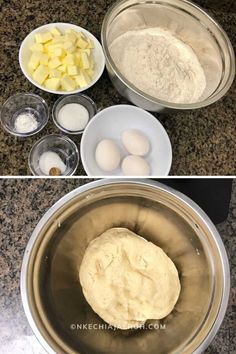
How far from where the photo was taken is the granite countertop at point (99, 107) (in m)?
0.88

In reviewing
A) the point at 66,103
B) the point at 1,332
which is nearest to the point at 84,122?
the point at 66,103

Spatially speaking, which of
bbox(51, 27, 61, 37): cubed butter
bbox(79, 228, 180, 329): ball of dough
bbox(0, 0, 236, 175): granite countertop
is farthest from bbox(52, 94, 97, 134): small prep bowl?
bbox(79, 228, 180, 329): ball of dough

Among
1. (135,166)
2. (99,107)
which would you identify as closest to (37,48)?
(99,107)

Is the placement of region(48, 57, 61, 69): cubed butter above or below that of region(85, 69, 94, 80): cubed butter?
above

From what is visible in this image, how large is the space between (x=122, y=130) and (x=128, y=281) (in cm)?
32

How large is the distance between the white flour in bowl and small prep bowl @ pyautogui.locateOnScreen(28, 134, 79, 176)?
0.16 m

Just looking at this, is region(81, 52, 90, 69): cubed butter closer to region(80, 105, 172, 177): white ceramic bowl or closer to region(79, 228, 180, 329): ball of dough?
region(80, 105, 172, 177): white ceramic bowl

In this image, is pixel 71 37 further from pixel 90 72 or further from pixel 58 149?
pixel 58 149

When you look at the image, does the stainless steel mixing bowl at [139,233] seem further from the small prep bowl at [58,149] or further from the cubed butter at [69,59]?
the cubed butter at [69,59]

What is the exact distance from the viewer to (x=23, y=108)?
90 centimetres

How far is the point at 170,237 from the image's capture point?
2.38 ft

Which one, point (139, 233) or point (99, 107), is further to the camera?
point (99, 107)

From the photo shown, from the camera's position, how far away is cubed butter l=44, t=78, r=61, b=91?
0.89m

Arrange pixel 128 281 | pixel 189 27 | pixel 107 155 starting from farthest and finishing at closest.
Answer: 1. pixel 189 27
2. pixel 107 155
3. pixel 128 281
